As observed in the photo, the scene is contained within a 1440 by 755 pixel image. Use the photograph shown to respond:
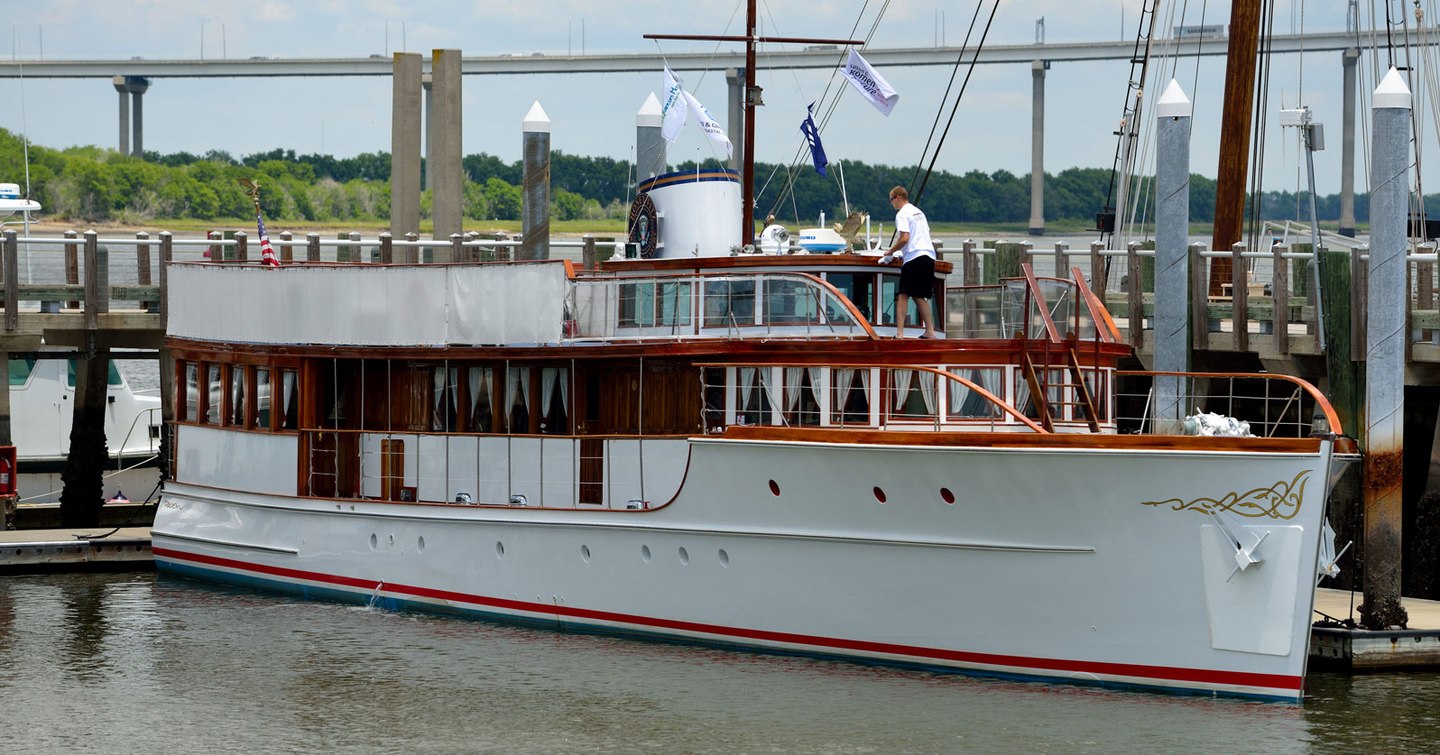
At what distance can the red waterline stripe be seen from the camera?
15.4m

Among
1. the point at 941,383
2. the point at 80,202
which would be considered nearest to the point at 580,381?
the point at 941,383

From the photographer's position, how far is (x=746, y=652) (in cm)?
1730

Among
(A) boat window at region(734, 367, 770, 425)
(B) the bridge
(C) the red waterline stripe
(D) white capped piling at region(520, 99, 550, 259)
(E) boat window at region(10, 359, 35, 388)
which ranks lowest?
(C) the red waterline stripe

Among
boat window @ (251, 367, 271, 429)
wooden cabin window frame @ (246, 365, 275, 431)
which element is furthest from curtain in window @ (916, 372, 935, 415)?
boat window @ (251, 367, 271, 429)

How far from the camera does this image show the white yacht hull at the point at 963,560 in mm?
15180

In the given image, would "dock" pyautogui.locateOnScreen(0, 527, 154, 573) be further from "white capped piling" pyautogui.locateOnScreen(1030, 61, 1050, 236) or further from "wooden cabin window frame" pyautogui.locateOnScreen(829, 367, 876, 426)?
"white capped piling" pyautogui.locateOnScreen(1030, 61, 1050, 236)

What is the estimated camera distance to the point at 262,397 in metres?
20.9

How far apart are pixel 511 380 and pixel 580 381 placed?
33.3 inches

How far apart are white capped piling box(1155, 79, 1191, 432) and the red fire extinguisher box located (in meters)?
13.5

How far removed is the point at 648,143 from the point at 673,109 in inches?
90.3

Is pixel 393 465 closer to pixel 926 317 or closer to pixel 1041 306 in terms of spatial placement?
pixel 926 317

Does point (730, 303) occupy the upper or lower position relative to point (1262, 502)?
upper

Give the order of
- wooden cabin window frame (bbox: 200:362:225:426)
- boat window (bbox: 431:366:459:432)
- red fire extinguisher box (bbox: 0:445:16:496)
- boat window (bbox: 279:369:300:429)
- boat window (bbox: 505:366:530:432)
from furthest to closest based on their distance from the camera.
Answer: red fire extinguisher box (bbox: 0:445:16:496) → wooden cabin window frame (bbox: 200:362:225:426) → boat window (bbox: 279:369:300:429) → boat window (bbox: 431:366:459:432) → boat window (bbox: 505:366:530:432)

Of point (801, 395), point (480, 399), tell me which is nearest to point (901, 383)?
point (801, 395)
